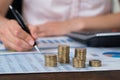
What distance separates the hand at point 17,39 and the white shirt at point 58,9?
608 mm

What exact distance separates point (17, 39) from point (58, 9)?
652 millimetres

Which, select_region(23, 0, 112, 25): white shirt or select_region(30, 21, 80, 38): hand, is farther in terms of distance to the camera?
select_region(23, 0, 112, 25): white shirt

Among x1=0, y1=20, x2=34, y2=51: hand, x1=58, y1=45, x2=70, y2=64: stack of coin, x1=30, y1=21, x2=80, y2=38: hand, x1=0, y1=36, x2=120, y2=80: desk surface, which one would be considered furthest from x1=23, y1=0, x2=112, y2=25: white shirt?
x1=0, y1=36, x2=120, y2=80: desk surface

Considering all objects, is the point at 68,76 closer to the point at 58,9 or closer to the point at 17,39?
the point at 17,39

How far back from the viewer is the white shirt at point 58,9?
1.33 metres

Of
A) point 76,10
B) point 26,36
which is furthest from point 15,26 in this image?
point 76,10

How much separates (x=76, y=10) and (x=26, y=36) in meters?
0.69

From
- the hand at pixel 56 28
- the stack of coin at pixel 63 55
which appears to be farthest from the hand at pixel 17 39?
the hand at pixel 56 28

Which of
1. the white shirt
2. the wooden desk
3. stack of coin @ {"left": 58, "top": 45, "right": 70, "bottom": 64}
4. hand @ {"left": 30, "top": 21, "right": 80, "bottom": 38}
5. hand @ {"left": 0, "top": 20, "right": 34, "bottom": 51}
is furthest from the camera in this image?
the white shirt

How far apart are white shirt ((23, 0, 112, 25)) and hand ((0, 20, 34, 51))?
0.61m

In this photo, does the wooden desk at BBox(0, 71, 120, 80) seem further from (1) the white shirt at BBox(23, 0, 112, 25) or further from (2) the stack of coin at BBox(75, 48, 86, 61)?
(1) the white shirt at BBox(23, 0, 112, 25)

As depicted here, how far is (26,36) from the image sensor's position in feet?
2.26

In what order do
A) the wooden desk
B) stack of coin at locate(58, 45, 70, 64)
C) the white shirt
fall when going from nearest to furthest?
the wooden desk → stack of coin at locate(58, 45, 70, 64) → the white shirt

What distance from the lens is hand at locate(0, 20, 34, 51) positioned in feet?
2.25
